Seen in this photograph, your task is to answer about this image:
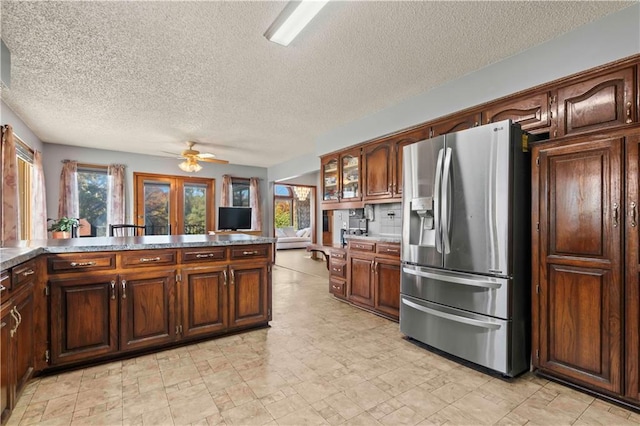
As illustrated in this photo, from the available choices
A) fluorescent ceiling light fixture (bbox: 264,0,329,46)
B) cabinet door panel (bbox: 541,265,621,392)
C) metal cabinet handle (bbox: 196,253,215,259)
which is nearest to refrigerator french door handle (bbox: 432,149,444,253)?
cabinet door panel (bbox: 541,265,621,392)

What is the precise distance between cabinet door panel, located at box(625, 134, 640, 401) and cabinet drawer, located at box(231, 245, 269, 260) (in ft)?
8.98

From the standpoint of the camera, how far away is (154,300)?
8.45 feet

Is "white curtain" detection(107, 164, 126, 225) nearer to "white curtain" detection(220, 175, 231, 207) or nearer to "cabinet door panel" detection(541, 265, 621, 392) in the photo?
"white curtain" detection(220, 175, 231, 207)

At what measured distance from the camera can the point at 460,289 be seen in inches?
96.5

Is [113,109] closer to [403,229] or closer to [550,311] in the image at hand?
[403,229]

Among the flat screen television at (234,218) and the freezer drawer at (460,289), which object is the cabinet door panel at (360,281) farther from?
the flat screen television at (234,218)

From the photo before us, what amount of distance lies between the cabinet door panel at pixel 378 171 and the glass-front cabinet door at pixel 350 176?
0.18m

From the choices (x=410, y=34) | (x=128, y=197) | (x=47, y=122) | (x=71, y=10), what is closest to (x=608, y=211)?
(x=410, y=34)

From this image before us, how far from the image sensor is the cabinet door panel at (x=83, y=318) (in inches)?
87.7

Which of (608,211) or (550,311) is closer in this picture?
(608,211)

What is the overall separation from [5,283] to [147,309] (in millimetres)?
1008

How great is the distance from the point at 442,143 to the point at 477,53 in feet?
2.76

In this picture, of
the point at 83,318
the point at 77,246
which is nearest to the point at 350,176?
the point at 77,246

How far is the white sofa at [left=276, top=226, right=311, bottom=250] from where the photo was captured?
429 inches
